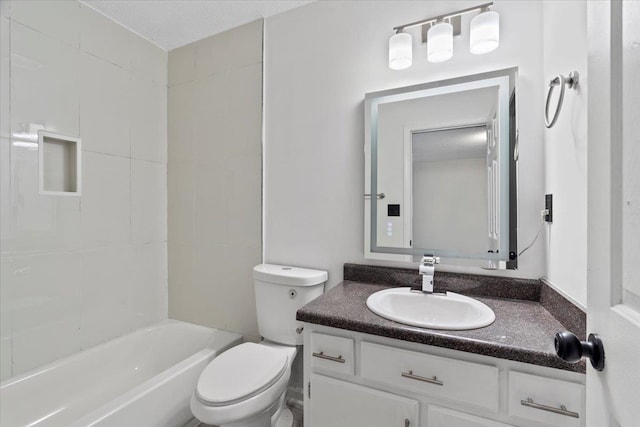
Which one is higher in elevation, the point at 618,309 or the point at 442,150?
the point at 442,150

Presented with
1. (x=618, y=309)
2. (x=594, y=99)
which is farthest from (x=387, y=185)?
(x=618, y=309)

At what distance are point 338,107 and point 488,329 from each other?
1.30m

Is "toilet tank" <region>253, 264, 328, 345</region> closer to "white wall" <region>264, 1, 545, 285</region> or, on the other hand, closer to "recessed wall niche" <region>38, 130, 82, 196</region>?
"white wall" <region>264, 1, 545, 285</region>

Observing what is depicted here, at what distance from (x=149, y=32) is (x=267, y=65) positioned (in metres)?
0.89

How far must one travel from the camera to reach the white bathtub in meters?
1.35

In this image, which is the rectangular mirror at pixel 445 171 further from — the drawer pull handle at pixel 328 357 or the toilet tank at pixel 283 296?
the drawer pull handle at pixel 328 357

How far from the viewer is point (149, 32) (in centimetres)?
Result: 206

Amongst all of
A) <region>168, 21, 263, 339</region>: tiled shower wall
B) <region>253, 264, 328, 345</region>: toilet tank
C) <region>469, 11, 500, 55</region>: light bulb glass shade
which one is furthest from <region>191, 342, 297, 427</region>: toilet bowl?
<region>469, 11, 500, 55</region>: light bulb glass shade

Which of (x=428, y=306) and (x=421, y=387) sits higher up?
(x=428, y=306)

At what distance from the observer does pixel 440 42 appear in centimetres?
139

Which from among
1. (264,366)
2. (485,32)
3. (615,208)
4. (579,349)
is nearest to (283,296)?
Result: (264,366)

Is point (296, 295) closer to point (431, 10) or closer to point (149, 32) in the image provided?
point (431, 10)

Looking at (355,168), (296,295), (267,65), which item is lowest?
(296,295)

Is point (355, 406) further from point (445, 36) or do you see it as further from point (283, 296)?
point (445, 36)
